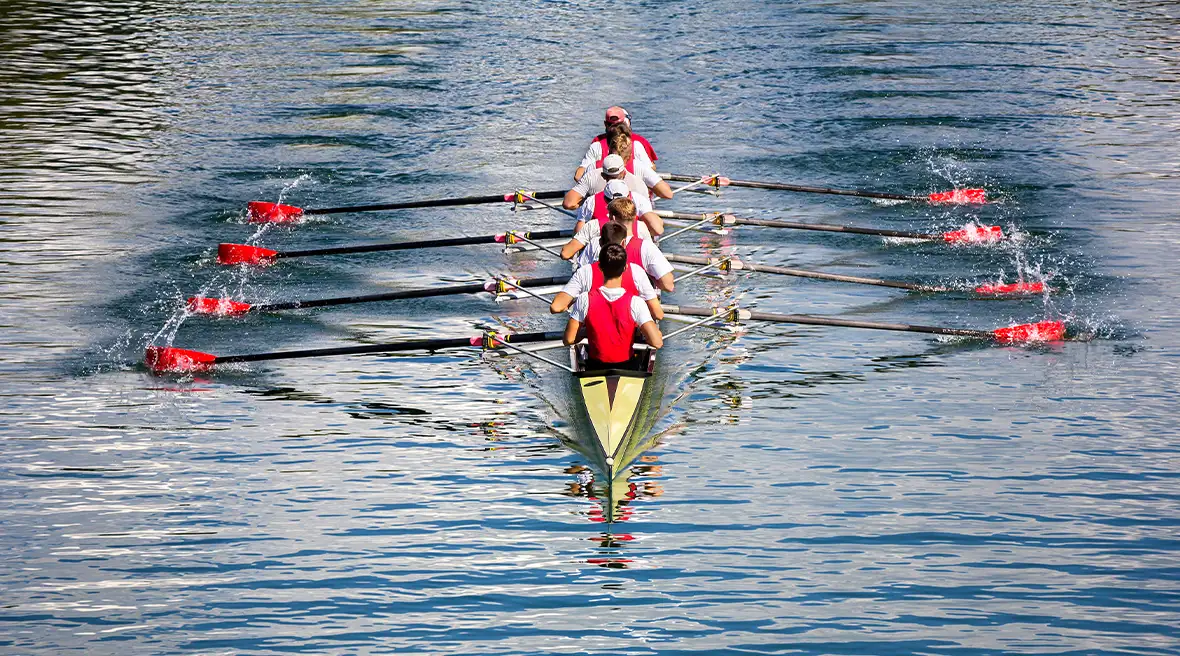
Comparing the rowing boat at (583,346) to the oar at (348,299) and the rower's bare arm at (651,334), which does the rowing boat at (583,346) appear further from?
the rower's bare arm at (651,334)

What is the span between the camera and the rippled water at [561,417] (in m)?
9.95

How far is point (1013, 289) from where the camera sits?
17062mm

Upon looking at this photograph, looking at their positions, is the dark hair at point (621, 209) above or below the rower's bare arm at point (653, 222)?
below

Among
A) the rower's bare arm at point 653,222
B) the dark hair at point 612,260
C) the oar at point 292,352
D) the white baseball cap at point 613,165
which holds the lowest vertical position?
the oar at point 292,352

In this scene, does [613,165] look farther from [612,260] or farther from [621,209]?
[612,260]

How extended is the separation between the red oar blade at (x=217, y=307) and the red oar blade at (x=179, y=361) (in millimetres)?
1778

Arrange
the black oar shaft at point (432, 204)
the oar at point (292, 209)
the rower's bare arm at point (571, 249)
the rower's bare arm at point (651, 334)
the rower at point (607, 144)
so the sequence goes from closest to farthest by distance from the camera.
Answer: the rower's bare arm at point (651, 334) < the rower's bare arm at point (571, 249) < the rower at point (607, 144) < the black oar shaft at point (432, 204) < the oar at point (292, 209)

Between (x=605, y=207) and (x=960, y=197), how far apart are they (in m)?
7.73

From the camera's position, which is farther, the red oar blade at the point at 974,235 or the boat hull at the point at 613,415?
the red oar blade at the point at 974,235

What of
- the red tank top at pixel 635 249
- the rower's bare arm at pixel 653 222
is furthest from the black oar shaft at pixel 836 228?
the red tank top at pixel 635 249

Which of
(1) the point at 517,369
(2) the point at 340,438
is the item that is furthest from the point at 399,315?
(2) the point at 340,438

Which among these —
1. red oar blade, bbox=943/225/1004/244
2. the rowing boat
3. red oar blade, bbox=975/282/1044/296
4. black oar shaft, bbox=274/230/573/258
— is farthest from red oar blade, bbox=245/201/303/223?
red oar blade, bbox=975/282/1044/296

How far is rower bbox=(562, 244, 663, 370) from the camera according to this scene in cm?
1259

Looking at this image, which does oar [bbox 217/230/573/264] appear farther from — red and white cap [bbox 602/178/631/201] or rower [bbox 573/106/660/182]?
red and white cap [bbox 602/178/631/201]
